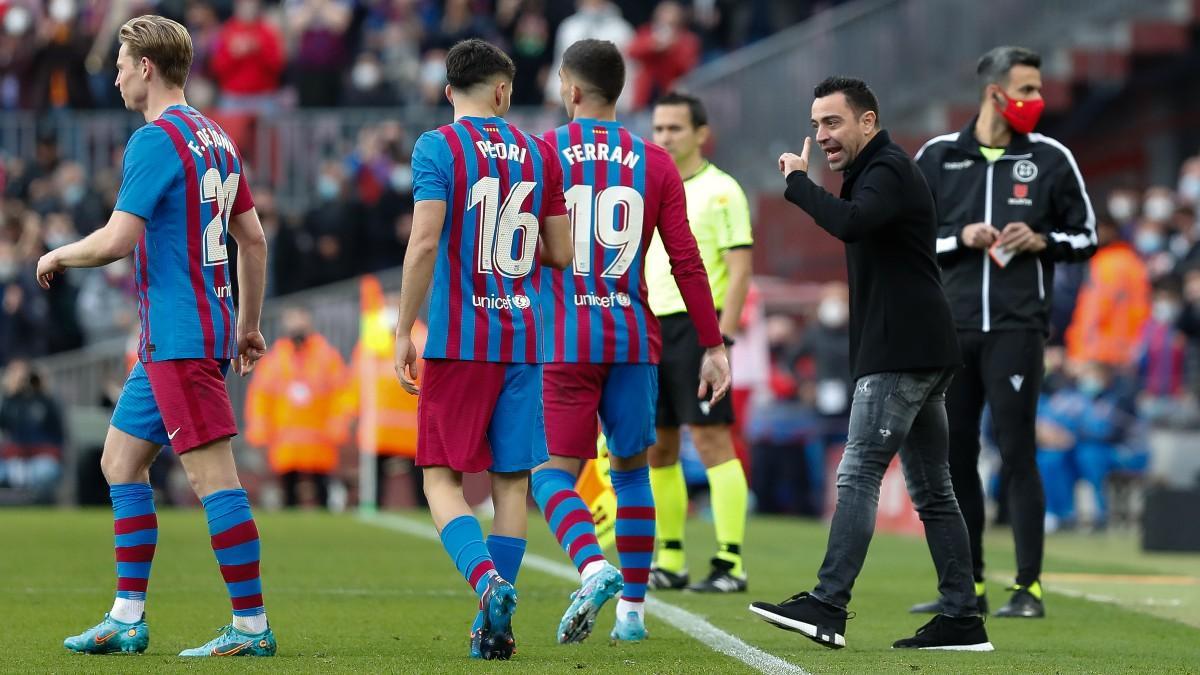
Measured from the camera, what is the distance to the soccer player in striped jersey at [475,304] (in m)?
6.88

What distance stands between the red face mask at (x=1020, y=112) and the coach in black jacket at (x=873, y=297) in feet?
6.36

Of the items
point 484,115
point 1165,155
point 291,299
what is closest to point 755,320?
point 291,299

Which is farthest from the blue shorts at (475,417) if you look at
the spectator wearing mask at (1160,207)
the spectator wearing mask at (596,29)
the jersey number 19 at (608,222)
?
the spectator wearing mask at (596,29)

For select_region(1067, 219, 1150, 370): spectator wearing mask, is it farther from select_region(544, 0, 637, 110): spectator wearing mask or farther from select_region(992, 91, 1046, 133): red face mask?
select_region(992, 91, 1046, 133): red face mask

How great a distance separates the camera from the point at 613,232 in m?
7.89

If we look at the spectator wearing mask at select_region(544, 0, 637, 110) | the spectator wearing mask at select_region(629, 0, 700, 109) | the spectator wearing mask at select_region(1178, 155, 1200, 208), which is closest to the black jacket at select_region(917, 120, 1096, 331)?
the spectator wearing mask at select_region(1178, 155, 1200, 208)

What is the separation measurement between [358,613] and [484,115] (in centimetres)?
258

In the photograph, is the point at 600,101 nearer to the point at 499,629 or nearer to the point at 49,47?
the point at 499,629

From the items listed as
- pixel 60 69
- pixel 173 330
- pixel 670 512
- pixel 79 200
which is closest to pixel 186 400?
pixel 173 330

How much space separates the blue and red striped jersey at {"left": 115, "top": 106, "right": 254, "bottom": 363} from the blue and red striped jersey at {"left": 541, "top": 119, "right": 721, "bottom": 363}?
4.64ft

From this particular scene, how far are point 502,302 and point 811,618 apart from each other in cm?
150

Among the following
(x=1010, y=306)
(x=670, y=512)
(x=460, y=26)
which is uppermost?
(x=460, y=26)

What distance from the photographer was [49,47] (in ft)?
81.7

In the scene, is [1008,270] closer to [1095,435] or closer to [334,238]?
[1095,435]
